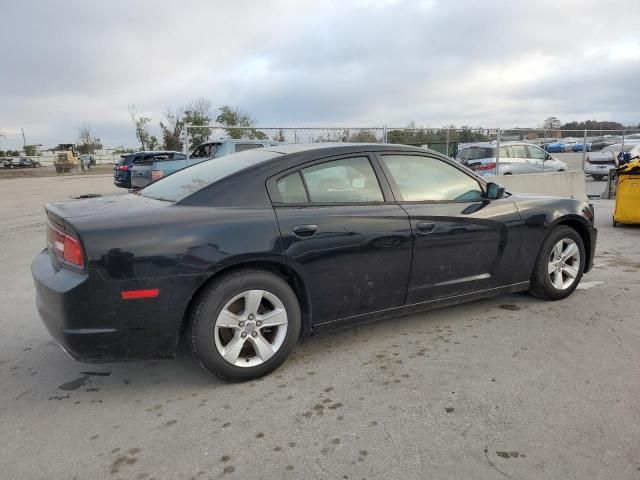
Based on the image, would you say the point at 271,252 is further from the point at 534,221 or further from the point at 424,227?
the point at 534,221

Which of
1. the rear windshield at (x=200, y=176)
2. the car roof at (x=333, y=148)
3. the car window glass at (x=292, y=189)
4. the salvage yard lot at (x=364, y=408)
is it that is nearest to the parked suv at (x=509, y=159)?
the salvage yard lot at (x=364, y=408)

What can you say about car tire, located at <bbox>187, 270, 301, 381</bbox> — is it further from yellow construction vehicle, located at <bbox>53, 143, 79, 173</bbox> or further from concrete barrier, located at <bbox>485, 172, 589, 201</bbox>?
yellow construction vehicle, located at <bbox>53, 143, 79, 173</bbox>

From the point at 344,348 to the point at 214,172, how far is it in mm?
1629

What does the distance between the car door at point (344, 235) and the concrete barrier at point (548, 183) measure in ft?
27.6

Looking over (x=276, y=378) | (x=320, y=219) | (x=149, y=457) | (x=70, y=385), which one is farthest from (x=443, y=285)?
(x=70, y=385)

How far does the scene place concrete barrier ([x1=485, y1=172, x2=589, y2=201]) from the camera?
11.4 m

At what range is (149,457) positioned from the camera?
7.83ft

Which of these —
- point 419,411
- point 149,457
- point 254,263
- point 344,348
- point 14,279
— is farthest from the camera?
point 14,279

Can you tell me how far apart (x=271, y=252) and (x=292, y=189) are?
20.1 inches

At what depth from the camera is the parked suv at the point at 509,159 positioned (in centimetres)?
1339

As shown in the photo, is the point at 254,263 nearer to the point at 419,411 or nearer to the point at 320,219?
the point at 320,219

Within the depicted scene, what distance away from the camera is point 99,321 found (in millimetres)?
2734

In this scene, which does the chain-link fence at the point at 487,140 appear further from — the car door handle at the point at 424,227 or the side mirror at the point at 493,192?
the car door handle at the point at 424,227

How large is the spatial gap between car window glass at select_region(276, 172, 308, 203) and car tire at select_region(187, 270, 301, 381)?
544 millimetres
